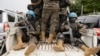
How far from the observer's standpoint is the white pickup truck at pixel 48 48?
816cm

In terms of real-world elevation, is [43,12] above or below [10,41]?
above

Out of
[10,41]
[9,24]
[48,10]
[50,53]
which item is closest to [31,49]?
[50,53]

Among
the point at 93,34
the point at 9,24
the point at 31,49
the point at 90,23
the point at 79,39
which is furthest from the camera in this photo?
the point at 90,23

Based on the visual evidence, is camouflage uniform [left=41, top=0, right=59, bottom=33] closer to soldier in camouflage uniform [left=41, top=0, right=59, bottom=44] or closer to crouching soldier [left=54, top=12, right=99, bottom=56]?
soldier in camouflage uniform [left=41, top=0, right=59, bottom=44]

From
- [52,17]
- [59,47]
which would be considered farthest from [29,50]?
[52,17]

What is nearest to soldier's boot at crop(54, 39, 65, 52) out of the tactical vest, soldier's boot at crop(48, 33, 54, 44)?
soldier's boot at crop(48, 33, 54, 44)

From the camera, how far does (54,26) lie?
9586 mm

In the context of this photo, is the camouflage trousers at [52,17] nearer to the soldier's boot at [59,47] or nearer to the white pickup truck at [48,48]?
the white pickup truck at [48,48]

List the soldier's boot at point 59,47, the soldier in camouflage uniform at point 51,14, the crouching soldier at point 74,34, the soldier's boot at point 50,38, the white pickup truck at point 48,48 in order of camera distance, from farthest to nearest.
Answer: the soldier in camouflage uniform at point 51,14 → the soldier's boot at point 50,38 → the crouching soldier at point 74,34 → the soldier's boot at point 59,47 → the white pickup truck at point 48,48

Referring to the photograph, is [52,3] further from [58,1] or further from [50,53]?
[50,53]

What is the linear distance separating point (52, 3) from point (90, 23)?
17.1 feet

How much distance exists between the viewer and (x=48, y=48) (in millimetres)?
8711

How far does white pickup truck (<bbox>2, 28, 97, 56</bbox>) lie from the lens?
26.8 feet

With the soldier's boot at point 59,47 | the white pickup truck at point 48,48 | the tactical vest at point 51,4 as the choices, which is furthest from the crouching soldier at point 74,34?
the tactical vest at point 51,4
